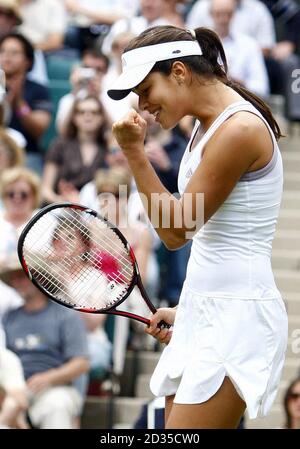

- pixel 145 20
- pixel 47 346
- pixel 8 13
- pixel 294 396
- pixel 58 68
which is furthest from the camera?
pixel 58 68

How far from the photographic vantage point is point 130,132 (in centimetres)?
318

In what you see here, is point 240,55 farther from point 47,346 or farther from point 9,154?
point 47,346

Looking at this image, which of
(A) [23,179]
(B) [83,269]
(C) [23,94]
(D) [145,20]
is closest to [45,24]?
(D) [145,20]

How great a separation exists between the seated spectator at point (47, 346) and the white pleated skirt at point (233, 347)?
2747 millimetres

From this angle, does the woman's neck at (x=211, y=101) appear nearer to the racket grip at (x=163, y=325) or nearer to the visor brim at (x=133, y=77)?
the visor brim at (x=133, y=77)

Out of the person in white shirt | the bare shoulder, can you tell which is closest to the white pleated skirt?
the bare shoulder

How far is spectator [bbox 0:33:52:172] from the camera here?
305 inches

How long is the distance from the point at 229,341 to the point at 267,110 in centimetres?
69

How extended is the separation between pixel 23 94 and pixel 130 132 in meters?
4.77

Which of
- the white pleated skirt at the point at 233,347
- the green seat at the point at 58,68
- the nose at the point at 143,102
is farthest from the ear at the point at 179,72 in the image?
the green seat at the point at 58,68

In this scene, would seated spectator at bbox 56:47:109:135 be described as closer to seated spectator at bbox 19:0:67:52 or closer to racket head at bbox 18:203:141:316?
seated spectator at bbox 19:0:67:52

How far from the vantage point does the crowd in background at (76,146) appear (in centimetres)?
605
